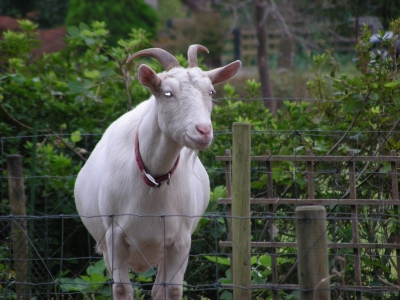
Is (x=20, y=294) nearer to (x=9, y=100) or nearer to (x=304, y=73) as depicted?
(x=9, y=100)

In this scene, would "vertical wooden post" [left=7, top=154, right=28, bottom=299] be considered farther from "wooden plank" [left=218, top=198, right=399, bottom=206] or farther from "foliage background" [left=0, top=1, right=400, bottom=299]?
"wooden plank" [left=218, top=198, right=399, bottom=206]

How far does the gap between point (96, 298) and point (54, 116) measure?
201 cm

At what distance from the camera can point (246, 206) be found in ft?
12.1

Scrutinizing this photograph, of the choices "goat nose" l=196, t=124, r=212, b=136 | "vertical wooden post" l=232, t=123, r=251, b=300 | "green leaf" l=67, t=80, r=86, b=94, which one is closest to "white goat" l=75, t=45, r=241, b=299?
"goat nose" l=196, t=124, r=212, b=136

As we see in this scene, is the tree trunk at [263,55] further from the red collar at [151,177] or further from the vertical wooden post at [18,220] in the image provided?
the red collar at [151,177]

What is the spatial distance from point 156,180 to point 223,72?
0.80 meters

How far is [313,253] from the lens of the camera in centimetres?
283

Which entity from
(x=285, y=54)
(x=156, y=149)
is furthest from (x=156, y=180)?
(x=285, y=54)

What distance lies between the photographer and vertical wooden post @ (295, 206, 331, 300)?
2818mm

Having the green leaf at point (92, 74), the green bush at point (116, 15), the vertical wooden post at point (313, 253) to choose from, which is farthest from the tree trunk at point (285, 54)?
the vertical wooden post at point (313, 253)

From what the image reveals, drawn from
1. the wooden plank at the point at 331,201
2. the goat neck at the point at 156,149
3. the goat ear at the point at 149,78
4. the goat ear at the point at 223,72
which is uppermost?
the goat ear at the point at 223,72

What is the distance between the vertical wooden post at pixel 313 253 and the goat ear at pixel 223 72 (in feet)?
4.64

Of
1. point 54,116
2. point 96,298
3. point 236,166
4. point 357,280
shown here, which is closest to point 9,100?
point 54,116

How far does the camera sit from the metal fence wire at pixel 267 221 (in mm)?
4480
